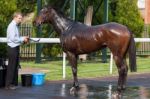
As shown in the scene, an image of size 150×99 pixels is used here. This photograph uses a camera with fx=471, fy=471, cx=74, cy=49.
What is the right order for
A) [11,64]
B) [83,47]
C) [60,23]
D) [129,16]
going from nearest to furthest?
1. [83,47]
2. [60,23]
3. [11,64]
4. [129,16]

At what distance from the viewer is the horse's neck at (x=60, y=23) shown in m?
13.5

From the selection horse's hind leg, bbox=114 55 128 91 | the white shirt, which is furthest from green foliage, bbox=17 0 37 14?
horse's hind leg, bbox=114 55 128 91

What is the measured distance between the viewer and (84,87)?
14.3m

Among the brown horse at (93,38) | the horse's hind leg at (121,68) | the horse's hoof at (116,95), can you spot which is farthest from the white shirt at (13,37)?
the horse's hoof at (116,95)

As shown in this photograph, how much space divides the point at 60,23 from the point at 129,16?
1960 centimetres

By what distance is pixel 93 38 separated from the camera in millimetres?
12844

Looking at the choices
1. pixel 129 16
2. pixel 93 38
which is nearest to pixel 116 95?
pixel 93 38

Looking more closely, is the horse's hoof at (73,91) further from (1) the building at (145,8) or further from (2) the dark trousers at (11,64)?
(1) the building at (145,8)

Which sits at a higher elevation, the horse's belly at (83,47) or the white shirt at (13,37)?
the white shirt at (13,37)

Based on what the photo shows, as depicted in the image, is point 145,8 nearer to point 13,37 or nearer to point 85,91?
point 13,37

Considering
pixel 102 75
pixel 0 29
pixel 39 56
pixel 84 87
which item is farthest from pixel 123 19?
pixel 84 87

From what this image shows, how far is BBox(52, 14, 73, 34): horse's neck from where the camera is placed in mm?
13456

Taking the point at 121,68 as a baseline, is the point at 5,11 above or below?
above

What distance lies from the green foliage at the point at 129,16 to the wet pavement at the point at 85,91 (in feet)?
52.4
